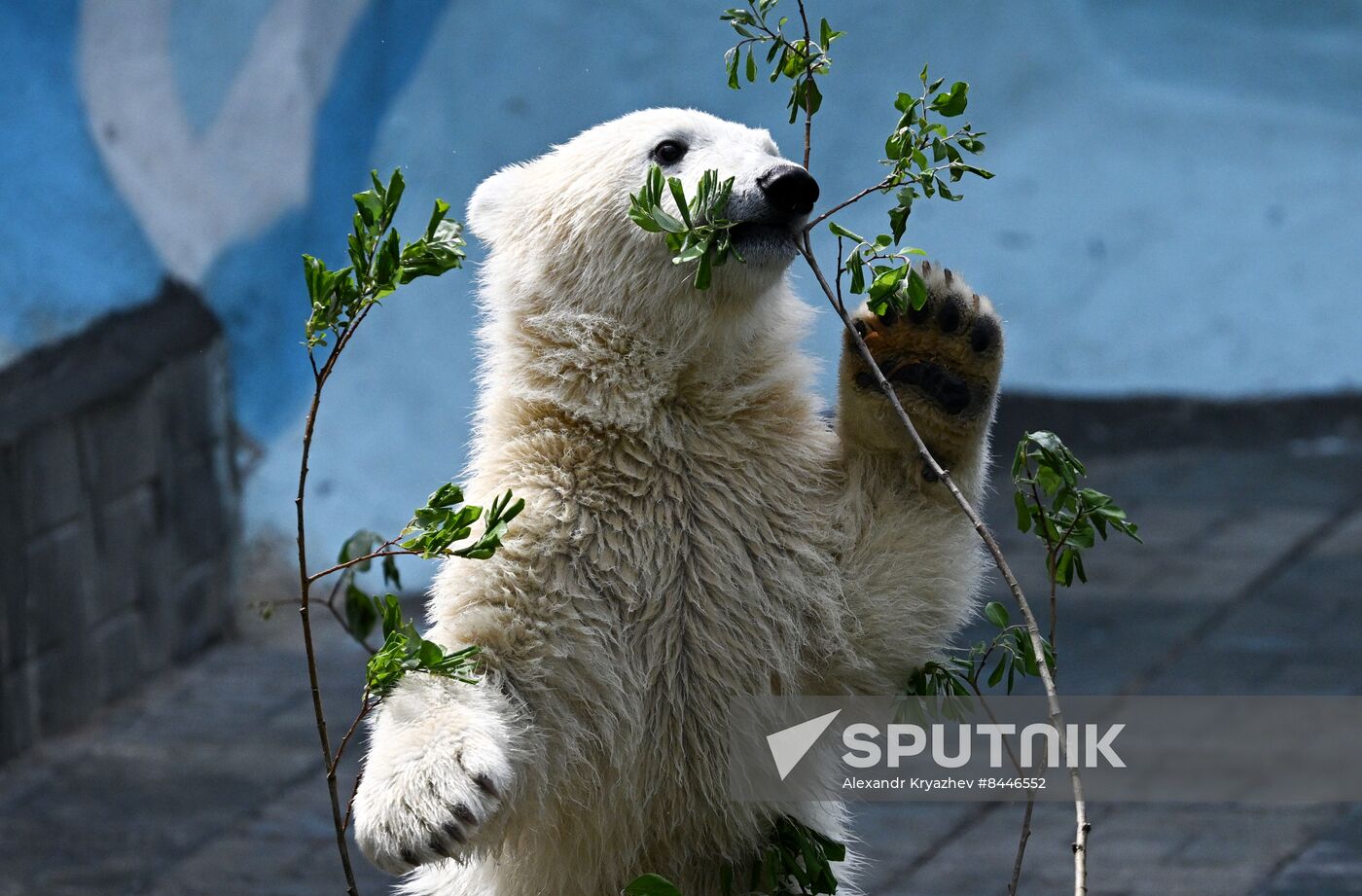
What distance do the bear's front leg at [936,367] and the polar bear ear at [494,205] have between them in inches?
24.7

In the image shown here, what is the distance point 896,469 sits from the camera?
2439mm

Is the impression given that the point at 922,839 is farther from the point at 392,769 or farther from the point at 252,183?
the point at 252,183

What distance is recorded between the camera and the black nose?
7.33ft

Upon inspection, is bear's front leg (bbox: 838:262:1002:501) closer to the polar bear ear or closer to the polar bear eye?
the polar bear eye

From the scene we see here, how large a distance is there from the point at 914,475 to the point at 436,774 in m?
0.83

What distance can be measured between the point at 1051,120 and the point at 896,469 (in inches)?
212

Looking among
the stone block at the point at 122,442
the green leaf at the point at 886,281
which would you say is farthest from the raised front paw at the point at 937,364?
the stone block at the point at 122,442

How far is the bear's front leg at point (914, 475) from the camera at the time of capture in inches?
92.0

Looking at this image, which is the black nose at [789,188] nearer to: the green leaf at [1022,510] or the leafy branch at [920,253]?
the leafy branch at [920,253]

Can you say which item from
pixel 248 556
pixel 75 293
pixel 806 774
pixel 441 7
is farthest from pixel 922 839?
pixel 441 7

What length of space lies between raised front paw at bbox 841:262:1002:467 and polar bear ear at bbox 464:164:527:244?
630 mm

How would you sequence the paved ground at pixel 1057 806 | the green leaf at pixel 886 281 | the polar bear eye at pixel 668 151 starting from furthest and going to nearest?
the paved ground at pixel 1057 806 → the polar bear eye at pixel 668 151 → the green leaf at pixel 886 281

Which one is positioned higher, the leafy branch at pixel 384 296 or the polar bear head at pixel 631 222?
the polar bear head at pixel 631 222

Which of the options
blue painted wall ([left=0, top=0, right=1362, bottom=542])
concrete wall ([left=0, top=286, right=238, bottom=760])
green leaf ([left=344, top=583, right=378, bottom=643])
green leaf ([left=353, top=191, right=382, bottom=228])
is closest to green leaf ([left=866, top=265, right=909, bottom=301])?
green leaf ([left=353, top=191, right=382, bottom=228])
